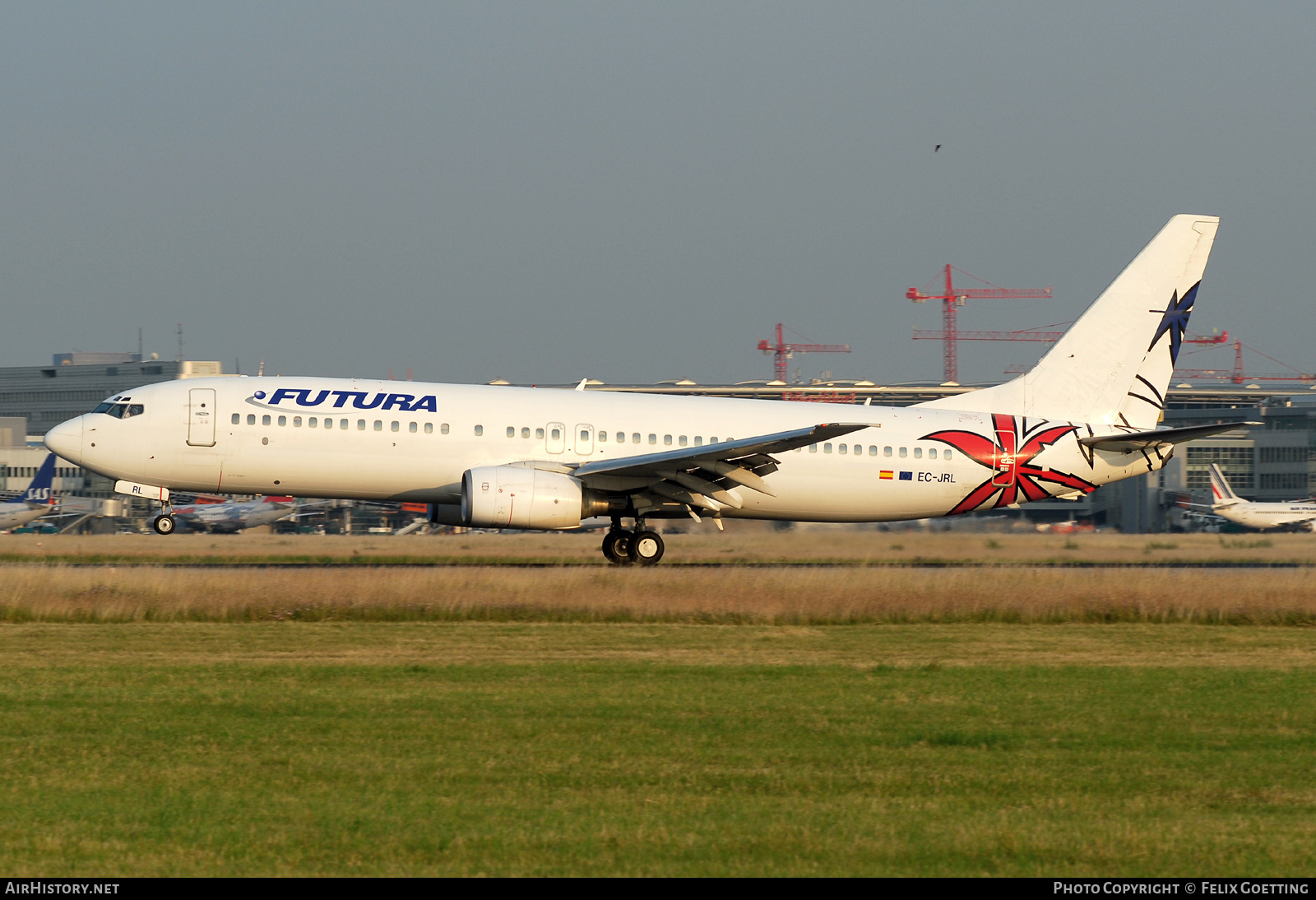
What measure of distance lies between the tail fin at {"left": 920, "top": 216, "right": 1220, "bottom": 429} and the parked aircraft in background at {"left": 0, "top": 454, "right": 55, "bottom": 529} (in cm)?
4355

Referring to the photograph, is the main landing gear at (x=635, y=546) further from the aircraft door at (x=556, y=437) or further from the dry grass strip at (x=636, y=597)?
the dry grass strip at (x=636, y=597)

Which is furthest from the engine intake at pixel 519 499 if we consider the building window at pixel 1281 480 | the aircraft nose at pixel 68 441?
the building window at pixel 1281 480

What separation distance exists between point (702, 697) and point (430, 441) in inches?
569

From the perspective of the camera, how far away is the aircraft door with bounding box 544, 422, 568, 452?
85.3 ft

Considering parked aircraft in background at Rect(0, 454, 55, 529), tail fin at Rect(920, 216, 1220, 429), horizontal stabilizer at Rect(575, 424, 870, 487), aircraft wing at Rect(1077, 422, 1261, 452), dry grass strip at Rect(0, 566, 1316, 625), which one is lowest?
dry grass strip at Rect(0, 566, 1316, 625)

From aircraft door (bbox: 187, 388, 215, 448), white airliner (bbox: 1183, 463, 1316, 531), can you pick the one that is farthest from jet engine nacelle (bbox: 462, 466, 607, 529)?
white airliner (bbox: 1183, 463, 1316, 531)

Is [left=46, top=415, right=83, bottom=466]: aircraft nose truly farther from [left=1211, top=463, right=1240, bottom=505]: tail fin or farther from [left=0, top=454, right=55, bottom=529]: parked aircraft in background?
[left=1211, top=463, right=1240, bottom=505]: tail fin

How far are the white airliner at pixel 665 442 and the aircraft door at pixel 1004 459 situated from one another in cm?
3

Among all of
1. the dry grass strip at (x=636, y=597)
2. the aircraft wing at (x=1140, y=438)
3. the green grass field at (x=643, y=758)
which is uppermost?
the aircraft wing at (x=1140, y=438)

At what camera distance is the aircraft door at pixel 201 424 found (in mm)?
25156

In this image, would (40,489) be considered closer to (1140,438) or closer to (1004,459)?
(1004,459)

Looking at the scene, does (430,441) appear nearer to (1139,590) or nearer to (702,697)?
(1139,590)

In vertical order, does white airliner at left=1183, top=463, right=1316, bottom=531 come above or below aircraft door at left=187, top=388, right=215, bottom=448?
below
